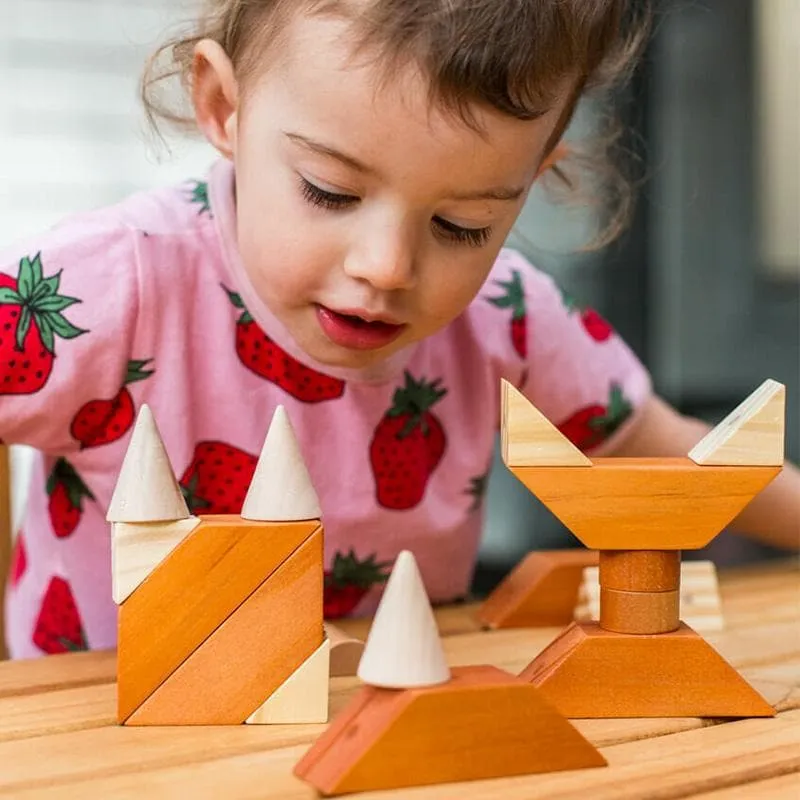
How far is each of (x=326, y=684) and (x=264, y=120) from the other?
1.21 ft

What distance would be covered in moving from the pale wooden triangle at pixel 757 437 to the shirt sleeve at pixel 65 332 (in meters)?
0.47

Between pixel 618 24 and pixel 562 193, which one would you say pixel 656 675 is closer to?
pixel 618 24

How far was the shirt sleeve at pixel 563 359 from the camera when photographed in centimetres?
114

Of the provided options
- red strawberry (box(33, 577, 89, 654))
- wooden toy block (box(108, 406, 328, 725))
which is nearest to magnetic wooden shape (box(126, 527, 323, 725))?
wooden toy block (box(108, 406, 328, 725))

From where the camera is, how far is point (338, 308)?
84 cm

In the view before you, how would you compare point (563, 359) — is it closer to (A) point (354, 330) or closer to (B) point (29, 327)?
(A) point (354, 330)

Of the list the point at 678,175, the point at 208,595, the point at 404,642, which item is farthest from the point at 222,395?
the point at 678,175

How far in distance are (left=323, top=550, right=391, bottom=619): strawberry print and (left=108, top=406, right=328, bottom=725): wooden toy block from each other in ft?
1.28

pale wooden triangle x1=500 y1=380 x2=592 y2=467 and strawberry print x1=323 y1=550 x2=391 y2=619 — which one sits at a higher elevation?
pale wooden triangle x1=500 y1=380 x2=592 y2=467

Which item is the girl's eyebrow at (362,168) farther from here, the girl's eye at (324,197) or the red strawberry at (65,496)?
the red strawberry at (65,496)

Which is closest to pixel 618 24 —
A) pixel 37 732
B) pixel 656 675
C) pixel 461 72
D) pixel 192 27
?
pixel 461 72

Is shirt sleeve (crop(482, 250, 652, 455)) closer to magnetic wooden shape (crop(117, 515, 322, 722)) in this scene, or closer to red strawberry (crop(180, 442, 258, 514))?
red strawberry (crop(180, 442, 258, 514))

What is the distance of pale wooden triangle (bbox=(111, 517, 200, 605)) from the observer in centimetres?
66

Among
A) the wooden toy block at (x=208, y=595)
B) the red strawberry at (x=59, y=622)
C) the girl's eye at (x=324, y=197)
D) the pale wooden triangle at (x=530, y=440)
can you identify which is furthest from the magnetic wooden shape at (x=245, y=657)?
the red strawberry at (x=59, y=622)
